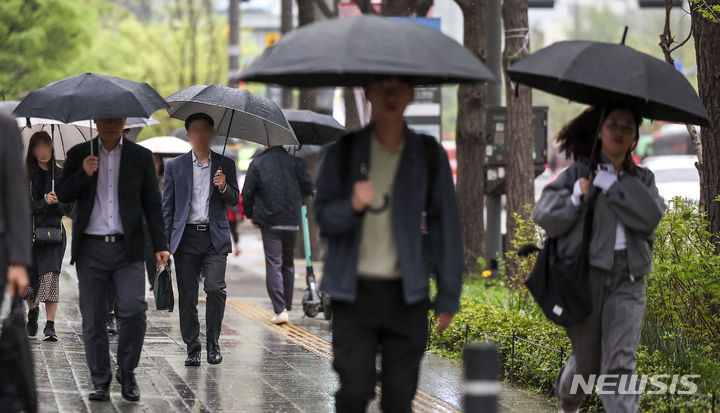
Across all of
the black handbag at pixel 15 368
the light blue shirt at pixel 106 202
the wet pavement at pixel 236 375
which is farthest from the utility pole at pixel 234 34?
the black handbag at pixel 15 368

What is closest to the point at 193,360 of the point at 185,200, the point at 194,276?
the point at 194,276

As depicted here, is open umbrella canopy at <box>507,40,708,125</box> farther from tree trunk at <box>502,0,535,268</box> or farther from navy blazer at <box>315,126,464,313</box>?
tree trunk at <box>502,0,535,268</box>

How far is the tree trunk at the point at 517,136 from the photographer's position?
1335 cm

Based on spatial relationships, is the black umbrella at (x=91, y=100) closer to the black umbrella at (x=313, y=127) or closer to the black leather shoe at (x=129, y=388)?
the black leather shoe at (x=129, y=388)

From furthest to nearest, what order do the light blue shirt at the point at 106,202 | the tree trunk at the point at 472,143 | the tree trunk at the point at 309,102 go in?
the tree trunk at the point at 309,102, the tree trunk at the point at 472,143, the light blue shirt at the point at 106,202

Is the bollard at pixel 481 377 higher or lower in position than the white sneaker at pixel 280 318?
higher

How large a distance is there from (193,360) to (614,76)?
14.3 ft

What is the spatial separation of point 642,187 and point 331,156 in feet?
5.83

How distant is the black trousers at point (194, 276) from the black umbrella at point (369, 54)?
374 centimetres

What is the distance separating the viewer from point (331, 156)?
5.31m

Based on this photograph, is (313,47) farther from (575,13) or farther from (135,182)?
(575,13)

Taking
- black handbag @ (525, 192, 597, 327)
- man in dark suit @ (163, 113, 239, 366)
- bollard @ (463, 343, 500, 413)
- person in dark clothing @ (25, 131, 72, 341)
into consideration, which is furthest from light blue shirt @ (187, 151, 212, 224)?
bollard @ (463, 343, 500, 413)

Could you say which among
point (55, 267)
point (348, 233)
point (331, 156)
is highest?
point (331, 156)

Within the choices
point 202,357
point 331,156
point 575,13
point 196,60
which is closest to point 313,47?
point 331,156
